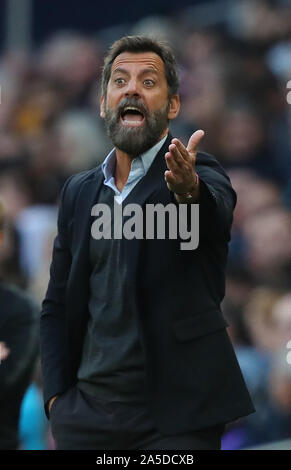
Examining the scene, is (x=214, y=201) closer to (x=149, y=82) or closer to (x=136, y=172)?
(x=136, y=172)

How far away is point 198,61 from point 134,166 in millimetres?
2877

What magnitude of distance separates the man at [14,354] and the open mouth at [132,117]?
1.20 meters

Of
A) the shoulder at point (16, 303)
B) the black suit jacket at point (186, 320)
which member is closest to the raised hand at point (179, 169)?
the black suit jacket at point (186, 320)

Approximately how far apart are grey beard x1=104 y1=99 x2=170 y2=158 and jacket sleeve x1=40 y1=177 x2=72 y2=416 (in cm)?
26

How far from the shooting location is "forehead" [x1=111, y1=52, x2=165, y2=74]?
2785 millimetres

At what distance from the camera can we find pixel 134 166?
2752 mm

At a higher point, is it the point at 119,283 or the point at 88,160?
the point at 88,160

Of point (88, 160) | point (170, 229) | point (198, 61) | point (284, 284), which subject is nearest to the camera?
point (170, 229)

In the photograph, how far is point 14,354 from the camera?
12.0 ft

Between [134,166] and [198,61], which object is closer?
[134,166]

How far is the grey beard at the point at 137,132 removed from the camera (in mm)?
2721

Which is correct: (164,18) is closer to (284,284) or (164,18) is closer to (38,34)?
(38,34)

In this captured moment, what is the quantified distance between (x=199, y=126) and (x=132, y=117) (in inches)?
105
